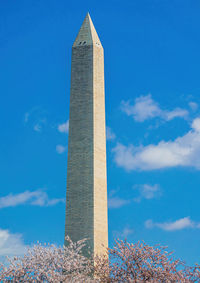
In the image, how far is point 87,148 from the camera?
32.5 m

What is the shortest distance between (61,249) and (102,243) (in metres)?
3.06

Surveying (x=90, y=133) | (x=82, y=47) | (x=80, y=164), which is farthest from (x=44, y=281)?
(x=82, y=47)

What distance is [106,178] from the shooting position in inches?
1298

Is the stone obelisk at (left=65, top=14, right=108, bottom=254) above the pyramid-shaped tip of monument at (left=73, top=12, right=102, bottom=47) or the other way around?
the other way around

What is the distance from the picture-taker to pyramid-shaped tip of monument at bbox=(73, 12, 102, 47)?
35.4 meters

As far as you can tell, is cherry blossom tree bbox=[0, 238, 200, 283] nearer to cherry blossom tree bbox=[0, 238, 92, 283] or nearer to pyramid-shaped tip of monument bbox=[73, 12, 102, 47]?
cherry blossom tree bbox=[0, 238, 92, 283]

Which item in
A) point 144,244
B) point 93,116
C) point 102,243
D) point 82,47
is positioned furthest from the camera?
point 82,47

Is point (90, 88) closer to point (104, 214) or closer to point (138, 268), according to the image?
point (104, 214)

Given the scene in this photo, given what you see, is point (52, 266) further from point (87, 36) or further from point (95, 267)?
point (87, 36)

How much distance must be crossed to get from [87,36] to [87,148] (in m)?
8.79

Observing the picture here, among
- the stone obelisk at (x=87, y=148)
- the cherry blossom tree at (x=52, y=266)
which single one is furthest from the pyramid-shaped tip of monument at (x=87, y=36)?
the cherry blossom tree at (x=52, y=266)

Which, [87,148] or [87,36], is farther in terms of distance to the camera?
[87,36]

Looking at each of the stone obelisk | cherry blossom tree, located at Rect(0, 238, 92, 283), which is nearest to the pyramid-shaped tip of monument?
the stone obelisk

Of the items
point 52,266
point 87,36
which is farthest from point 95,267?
point 87,36
